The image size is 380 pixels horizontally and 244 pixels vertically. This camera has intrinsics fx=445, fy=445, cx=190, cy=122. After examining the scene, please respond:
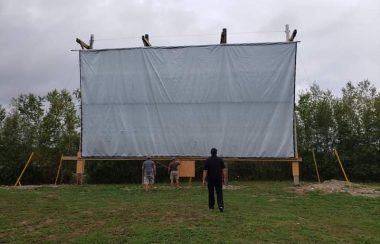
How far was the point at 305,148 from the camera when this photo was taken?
31.0 m

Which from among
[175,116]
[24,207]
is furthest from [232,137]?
[24,207]

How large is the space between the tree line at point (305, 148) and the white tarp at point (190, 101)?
6.78 m

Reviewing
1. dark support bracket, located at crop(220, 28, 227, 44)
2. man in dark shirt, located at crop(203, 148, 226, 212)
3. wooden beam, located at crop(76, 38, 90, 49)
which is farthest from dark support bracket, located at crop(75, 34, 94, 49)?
man in dark shirt, located at crop(203, 148, 226, 212)

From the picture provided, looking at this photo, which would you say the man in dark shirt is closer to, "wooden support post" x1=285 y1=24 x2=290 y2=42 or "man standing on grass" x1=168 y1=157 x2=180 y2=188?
"man standing on grass" x1=168 y1=157 x2=180 y2=188

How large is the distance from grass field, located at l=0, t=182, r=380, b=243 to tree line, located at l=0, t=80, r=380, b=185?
1418 centimetres

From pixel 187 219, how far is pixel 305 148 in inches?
864

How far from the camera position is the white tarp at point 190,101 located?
21969mm

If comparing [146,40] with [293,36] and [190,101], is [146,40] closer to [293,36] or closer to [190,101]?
[190,101]

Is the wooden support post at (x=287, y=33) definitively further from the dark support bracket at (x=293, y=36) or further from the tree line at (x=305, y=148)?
the tree line at (x=305, y=148)

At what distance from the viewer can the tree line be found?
2984 cm

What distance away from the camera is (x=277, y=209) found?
12.9m

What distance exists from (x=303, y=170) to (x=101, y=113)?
14.7 metres

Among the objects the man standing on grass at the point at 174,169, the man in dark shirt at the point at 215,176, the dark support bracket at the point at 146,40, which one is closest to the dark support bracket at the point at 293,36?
the dark support bracket at the point at 146,40

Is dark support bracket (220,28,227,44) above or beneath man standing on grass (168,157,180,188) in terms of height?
above
